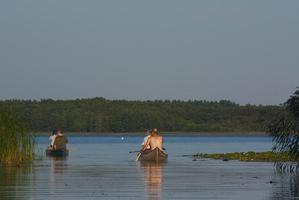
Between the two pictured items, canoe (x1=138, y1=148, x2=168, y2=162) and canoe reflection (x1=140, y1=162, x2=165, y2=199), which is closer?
canoe reflection (x1=140, y1=162, x2=165, y2=199)

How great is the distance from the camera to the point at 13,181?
94.6 ft

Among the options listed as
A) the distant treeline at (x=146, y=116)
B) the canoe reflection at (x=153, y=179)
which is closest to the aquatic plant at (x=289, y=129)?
the canoe reflection at (x=153, y=179)

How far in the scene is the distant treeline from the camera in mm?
131875

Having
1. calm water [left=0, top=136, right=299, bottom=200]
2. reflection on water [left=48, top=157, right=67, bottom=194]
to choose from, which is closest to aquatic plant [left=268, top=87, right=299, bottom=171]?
calm water [left=0, top=136, right=299, bottom=200]

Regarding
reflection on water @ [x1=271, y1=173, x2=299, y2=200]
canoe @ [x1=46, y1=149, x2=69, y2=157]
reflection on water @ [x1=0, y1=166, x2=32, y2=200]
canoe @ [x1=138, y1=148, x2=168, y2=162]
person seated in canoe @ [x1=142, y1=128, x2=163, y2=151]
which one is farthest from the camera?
canoe @ [x1=46, y1=149, x2=69, y2=157]

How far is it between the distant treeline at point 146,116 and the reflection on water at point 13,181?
92.7 meters

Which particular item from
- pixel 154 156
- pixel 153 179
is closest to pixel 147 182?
pixel 153 179

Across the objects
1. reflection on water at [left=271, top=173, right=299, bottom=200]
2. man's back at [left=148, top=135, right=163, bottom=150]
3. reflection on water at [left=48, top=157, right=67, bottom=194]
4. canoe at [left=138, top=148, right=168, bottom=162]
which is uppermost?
man's back at [left=148, top=135, right=163, bottom=150]

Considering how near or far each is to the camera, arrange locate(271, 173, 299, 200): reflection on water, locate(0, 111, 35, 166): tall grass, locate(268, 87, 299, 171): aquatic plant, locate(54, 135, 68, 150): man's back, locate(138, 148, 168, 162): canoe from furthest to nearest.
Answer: locate(54, 135, 68, 150): man's back → locate(138, 148, 168, 162): canoe → locate(0, 111, 35, 166): tall grass → locate(268, 87, 299, 171): aquatic plant → locate(271, 173, 299, 200): reflection on water

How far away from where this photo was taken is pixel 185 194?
2439cm

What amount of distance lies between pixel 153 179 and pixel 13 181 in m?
3.86

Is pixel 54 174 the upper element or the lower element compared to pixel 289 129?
lower

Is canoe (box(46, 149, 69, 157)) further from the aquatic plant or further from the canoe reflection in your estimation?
the aquatic plant

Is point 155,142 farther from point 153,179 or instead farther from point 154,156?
point 153,179
